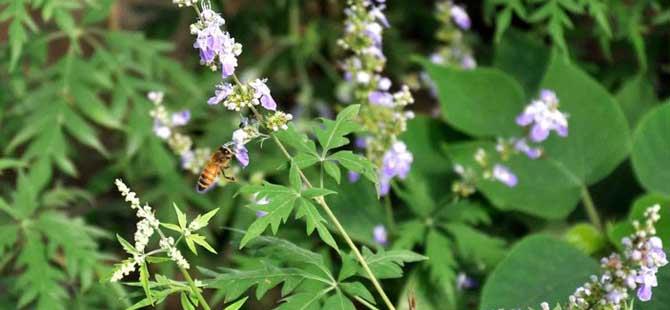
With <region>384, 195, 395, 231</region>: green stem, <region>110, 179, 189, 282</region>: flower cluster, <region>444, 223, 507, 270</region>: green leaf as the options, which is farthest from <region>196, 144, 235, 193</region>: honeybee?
<region>444, 223, 507, 270</region>: green leaf

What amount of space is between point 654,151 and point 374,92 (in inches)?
26.0

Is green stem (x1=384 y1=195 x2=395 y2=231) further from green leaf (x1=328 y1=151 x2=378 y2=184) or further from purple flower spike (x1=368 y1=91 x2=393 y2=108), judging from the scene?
green leaf (x1=328 y1=151 x2=378 y2=184)

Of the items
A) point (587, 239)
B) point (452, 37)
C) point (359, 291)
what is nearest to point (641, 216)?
point (587, 239)

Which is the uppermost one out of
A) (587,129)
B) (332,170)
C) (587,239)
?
(332,170)

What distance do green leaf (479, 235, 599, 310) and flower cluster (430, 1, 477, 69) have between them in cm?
57

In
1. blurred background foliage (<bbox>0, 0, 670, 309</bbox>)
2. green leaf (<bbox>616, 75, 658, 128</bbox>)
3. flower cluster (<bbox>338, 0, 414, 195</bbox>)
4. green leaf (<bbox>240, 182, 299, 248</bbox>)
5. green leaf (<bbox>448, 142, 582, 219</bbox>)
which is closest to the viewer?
green leaf (<bbox>240, 182, 299, 248</bbox>)

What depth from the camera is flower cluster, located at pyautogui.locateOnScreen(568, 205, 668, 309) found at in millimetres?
1316

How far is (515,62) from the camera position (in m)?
2.44

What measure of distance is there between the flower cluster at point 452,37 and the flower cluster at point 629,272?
3.10 ft

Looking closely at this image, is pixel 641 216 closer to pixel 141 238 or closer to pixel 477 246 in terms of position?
pixel 477 246

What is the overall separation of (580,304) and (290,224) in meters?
0.95

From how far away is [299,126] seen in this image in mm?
2404

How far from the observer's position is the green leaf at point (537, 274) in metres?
1.83

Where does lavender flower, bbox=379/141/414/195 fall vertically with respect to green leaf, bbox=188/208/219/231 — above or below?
below
